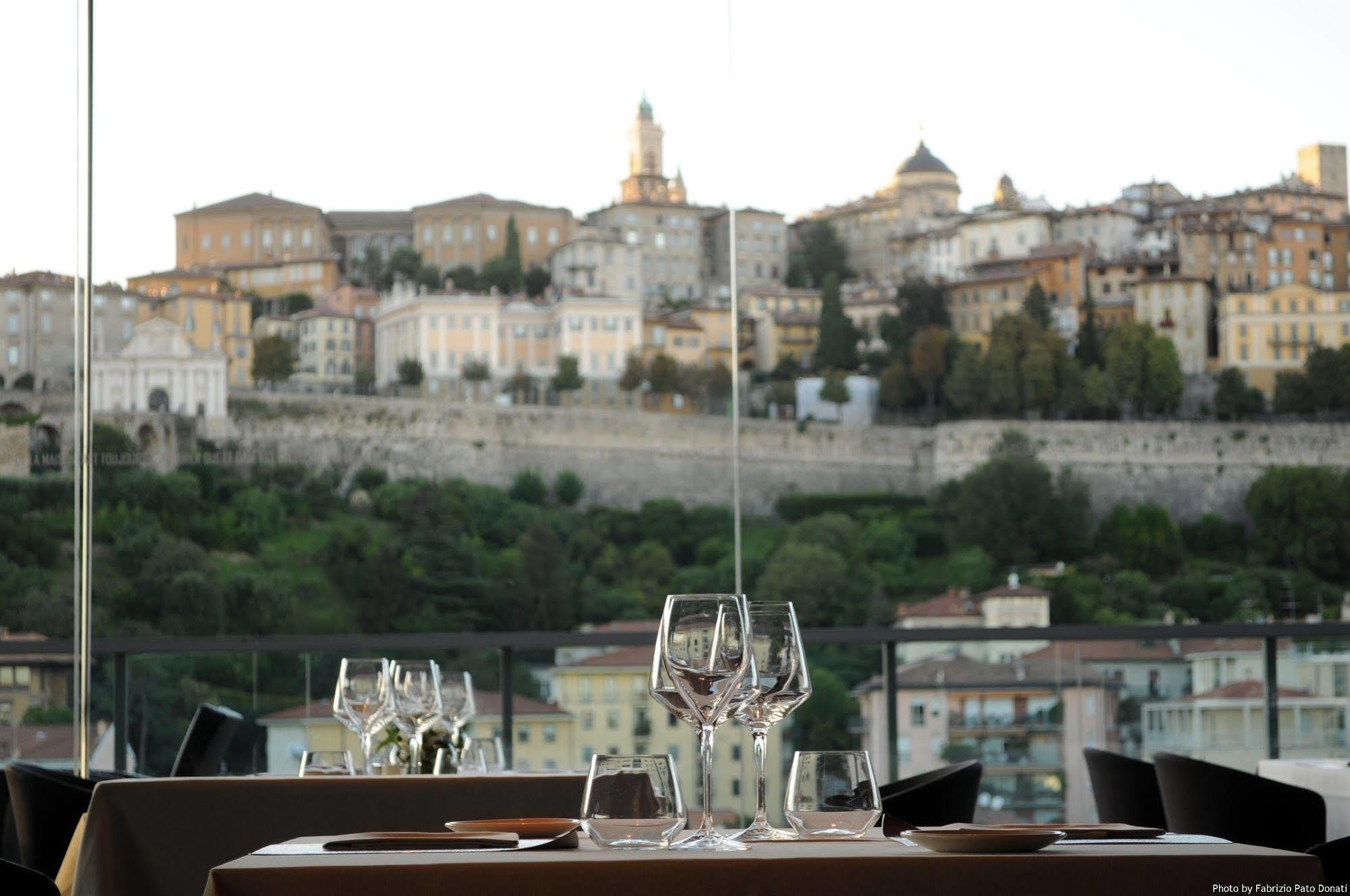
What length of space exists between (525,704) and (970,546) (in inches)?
1159

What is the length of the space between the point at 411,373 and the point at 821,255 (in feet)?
A: 38.1

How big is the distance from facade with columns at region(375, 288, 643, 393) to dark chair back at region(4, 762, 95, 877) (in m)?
31.8

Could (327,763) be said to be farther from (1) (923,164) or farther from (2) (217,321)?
(1) (923,164)

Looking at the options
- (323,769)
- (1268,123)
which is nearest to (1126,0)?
(1268,123)

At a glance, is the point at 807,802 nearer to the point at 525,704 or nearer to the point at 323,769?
the point at 323,769

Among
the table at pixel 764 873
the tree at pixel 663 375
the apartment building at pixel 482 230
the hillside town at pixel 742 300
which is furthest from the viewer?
the tree at pixel 663 375

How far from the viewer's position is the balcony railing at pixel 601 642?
3.19 m

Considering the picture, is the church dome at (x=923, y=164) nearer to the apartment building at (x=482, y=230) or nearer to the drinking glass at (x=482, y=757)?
the apartment building at (x=482, y=230)

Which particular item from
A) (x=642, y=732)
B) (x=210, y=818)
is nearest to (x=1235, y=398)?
(x=642, y=732)

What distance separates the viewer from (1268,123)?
26.4 metres

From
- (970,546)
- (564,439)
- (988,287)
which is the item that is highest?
(988,287)

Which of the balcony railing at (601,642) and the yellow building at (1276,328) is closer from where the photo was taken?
the balcony railing at (601,642)

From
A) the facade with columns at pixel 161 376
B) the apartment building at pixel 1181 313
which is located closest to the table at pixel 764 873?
the facade with columns at pixel 161 376

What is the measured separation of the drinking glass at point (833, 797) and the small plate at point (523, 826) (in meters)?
0.17
